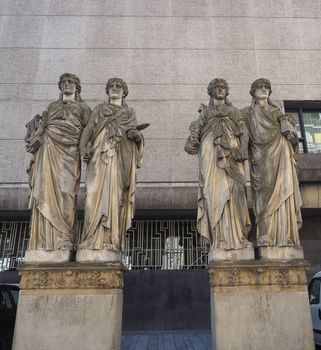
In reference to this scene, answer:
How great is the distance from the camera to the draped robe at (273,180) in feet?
21.6

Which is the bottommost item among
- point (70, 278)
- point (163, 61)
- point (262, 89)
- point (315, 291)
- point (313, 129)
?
point (70, 278)

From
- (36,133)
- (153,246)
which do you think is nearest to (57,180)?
(36,133)

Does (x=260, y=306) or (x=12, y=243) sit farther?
(x=12, y=243)

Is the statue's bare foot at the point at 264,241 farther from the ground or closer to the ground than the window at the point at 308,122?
closer to the ground

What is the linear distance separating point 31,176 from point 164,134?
691cm

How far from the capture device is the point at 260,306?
6125 mm

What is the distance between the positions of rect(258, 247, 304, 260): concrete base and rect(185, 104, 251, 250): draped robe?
1.16 feet

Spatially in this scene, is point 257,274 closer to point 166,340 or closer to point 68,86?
point 166,340

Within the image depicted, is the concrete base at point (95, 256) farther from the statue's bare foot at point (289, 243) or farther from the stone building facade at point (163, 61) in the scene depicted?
the stone building facade at point (163, 61)

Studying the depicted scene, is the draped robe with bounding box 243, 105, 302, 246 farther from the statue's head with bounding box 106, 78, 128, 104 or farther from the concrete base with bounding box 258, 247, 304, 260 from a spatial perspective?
the statue's head with bounding box 106, 78, 128, 104

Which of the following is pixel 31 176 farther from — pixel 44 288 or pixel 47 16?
pixel 47 16

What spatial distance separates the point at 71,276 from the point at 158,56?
403 inches

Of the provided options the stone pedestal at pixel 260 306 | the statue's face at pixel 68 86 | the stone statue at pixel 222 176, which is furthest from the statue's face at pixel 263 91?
the statue's face at pixel 68 86

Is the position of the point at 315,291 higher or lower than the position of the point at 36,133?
lower
